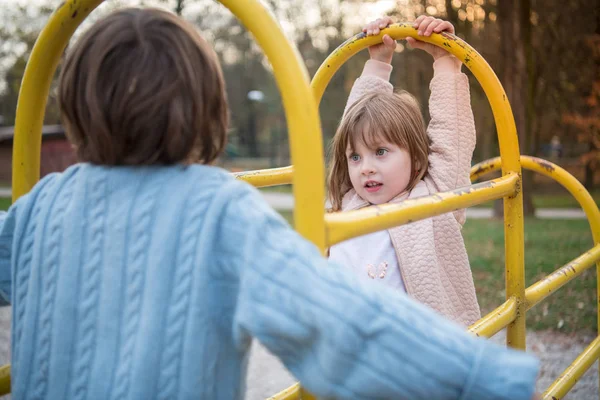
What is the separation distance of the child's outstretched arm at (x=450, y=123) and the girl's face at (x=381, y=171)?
107mm

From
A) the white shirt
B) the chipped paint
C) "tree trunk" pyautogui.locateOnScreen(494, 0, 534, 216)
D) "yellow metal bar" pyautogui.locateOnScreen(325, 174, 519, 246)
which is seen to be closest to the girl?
the white shirt

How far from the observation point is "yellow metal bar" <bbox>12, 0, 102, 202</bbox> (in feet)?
3.87

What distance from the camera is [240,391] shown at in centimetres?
94

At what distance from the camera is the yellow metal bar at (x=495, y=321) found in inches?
55.5

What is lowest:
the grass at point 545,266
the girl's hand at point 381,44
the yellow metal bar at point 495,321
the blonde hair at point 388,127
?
the grass at point 545,266

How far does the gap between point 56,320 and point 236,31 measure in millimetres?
18041

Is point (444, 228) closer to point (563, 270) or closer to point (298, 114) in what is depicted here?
point (563, 270)

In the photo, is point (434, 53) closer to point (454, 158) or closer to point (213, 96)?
point (454, 158)

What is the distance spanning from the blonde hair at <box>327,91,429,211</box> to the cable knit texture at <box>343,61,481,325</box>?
0.04 meters

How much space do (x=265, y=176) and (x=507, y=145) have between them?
0.69 m

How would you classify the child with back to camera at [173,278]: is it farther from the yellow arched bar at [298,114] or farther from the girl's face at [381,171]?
the girl's face at [381,171]

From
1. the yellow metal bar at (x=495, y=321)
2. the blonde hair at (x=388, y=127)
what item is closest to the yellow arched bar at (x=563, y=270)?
the yellow metal bar at (x=495, y=321)

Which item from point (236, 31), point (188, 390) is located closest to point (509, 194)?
point (188, 390)

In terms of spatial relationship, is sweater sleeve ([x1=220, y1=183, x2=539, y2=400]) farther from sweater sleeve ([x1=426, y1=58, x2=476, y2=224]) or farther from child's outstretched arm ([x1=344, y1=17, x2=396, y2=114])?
child's outstretched arm ([x1=344, y1=17, x2=396, y2=114])
